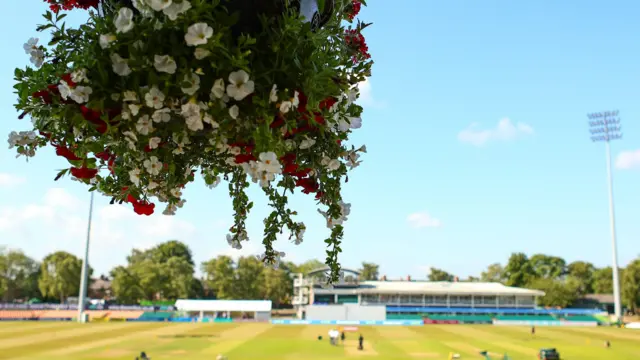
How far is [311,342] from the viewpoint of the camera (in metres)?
37.8

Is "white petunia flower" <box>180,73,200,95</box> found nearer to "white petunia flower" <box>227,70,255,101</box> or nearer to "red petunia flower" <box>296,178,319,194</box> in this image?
"white petunia flower" <box>227,70,255,101</box>

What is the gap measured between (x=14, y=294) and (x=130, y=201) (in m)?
101

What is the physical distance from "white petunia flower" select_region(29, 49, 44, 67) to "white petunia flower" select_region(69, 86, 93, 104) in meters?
0.51

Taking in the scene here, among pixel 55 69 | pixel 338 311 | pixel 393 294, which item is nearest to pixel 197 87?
pixel 55 69

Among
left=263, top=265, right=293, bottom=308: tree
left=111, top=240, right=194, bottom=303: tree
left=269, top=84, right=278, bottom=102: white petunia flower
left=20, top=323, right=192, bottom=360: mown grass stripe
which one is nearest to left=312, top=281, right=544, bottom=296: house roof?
left=263, top=265, right=293, bottom=308: tree

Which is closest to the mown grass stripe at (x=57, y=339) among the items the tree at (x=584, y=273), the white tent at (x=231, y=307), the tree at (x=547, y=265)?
the white tent at (x=231, y=307)

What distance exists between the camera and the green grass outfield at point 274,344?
30812 millimetres

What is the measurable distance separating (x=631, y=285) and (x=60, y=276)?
79912 millimetres

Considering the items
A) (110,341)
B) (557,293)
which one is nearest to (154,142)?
(110,341)

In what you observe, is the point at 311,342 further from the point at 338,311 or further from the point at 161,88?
the point at 161,88

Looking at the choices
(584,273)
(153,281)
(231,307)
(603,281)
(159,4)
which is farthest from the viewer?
(584,273)

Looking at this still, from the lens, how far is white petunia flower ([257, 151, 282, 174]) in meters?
1.90

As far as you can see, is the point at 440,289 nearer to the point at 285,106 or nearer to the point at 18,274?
the point at 18,274

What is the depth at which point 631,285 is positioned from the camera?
3017 inches
